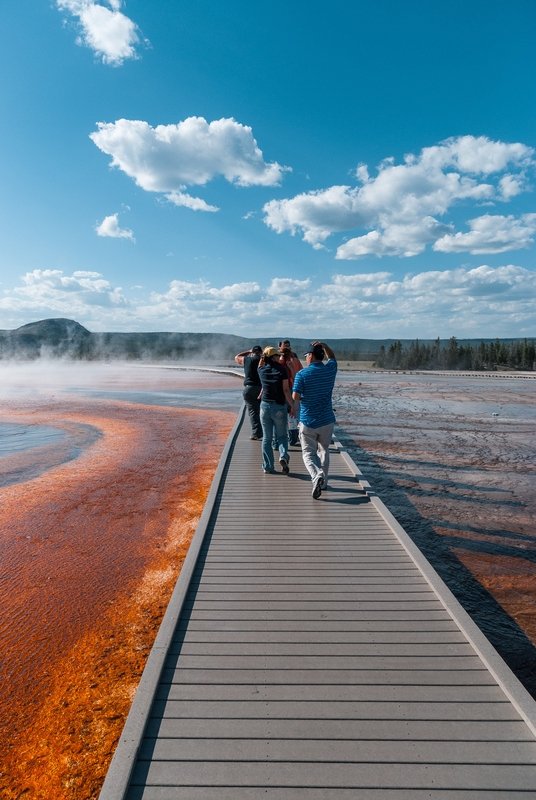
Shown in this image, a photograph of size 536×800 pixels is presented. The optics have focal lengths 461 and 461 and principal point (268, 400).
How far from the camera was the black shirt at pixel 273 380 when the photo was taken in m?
5.49

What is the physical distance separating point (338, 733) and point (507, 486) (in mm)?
6942

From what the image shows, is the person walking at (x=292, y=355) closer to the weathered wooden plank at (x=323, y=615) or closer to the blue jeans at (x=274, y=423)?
the blue jeans at (x=274, y=423)

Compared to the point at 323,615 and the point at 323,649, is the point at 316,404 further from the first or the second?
the point at 323,649

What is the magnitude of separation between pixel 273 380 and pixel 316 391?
0.87 meters

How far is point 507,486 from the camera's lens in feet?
26.1

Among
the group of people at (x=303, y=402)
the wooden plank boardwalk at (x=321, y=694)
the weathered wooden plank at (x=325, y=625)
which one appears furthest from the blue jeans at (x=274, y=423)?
the weathered wooden plank at (x=325, y=625)

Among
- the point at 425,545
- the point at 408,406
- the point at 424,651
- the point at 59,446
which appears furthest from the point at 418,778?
the point at 408,406

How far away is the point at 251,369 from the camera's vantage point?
696 cm

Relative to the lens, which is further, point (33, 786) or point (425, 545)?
point (425, 545)

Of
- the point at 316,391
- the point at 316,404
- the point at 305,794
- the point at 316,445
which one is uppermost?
the point at 316,391

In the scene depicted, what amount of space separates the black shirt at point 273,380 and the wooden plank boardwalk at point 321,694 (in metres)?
2.15

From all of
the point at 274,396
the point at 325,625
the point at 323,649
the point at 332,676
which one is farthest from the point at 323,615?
the point at 274,396

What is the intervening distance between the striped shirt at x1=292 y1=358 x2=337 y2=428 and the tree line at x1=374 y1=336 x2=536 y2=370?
69.5m

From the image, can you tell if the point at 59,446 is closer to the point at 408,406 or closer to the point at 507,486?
the point at 507,486
